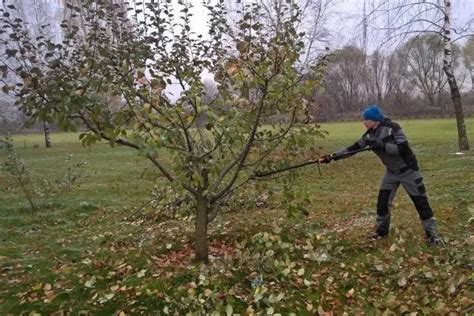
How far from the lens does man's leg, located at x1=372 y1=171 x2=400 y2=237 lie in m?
6.02

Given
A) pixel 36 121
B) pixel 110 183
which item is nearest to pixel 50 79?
pixel 36 121

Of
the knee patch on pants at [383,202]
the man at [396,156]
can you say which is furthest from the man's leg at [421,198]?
the knee patch on pants at [383,202]

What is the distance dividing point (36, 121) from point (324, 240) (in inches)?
134

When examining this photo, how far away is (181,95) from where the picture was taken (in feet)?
16.5

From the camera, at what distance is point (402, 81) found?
7731 centimetres

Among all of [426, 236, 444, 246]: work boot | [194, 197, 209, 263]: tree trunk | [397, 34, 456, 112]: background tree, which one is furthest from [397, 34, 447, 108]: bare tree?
[194, 197, 209, 263]: tree trunk

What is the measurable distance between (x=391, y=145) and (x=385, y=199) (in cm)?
80

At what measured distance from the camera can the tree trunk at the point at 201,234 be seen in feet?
17.7

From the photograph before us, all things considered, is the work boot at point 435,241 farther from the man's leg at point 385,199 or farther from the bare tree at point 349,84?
the bare tree at point 349,84

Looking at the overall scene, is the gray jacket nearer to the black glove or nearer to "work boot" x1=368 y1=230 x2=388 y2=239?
the black glove

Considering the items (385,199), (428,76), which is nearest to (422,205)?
(385,199)

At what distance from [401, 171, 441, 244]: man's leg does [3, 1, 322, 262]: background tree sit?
53.4 inches

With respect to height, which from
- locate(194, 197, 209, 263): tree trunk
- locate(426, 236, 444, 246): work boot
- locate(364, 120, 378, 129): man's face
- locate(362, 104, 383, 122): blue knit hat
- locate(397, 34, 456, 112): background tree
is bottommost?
locate(426, 236, 444, 246): work boot

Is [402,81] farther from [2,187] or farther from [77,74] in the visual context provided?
[77,74]
